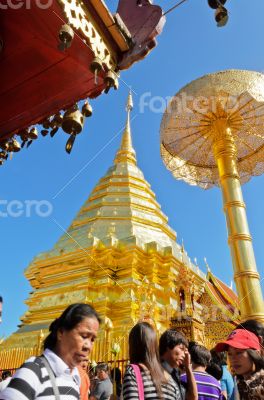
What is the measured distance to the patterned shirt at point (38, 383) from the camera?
125cm

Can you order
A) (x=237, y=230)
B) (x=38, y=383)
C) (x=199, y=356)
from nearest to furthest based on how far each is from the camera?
1. (x=38, y=383)
2. (x=199, y=356)
3. (x=237, y=230)

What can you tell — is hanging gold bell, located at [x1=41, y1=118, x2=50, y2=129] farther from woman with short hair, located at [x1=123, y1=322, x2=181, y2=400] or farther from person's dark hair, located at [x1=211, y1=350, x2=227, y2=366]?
person's dark hair, located at [x1=211, y1=350, x2=227, y2=366]

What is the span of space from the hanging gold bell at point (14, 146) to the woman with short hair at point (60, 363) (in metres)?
2.45

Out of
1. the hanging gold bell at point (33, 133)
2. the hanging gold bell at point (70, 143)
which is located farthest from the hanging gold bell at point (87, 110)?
the hanging gold bell at point (33, 133)

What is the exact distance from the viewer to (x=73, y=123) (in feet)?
9.62

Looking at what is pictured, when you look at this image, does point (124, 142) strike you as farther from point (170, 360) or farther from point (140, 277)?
point (170, 360)

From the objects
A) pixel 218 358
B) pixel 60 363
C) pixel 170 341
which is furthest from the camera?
pixel 218 358

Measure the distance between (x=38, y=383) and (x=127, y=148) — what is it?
64.6ft

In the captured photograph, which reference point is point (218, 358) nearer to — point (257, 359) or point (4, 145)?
point (257, 359)

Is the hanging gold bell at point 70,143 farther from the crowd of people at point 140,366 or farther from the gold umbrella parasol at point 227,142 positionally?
the gold umbrella parasol at point 227,142

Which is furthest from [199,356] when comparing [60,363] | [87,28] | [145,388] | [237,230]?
[237,230]

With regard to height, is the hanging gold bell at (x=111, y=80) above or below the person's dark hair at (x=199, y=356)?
above

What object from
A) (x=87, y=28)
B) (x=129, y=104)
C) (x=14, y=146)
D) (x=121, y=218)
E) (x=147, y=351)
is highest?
(x=129, y=104)

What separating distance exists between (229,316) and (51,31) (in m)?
10.2
